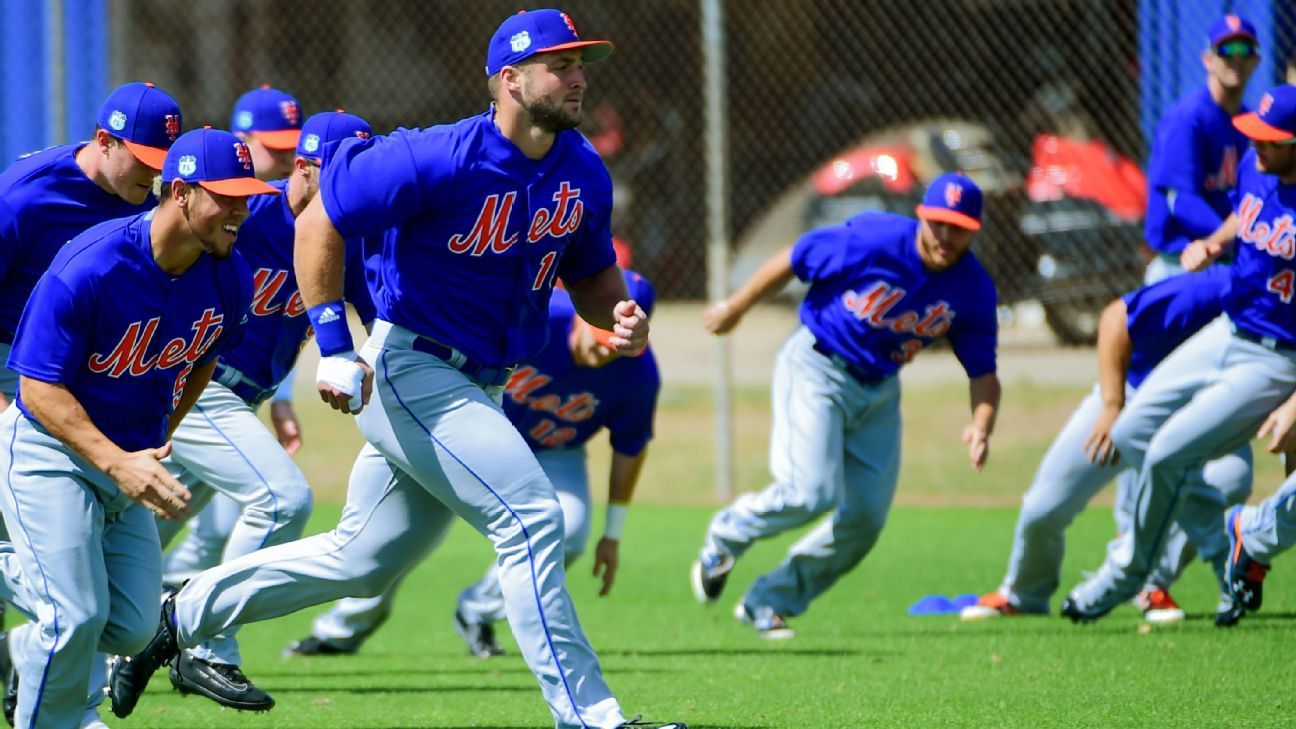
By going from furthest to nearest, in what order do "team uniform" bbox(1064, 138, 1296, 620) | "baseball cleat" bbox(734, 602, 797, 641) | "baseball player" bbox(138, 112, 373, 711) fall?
"baseball cleat" bbox(734, 602, 797, 641), "team uniform" bbox(1064, 138, 1296, 620), "baseball player" bbox(138, 112, 373, 711)

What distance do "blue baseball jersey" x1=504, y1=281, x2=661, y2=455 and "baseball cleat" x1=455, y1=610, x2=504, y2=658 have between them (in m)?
0.80

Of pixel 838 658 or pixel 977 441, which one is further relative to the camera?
pixel 977 441

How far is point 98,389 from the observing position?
15.3ft

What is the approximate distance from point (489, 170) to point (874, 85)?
37.6ft

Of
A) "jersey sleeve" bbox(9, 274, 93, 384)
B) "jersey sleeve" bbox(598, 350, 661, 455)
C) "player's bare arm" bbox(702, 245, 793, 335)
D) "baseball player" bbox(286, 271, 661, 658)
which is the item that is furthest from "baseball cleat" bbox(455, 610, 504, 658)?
"jersey sleeve" bbox(9, 274, 93, 384)

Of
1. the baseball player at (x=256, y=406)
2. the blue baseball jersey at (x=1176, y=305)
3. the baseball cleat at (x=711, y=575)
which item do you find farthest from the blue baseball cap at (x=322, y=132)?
the blue baseball jersey at (x=1176, y=305)

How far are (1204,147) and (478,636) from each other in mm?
4405

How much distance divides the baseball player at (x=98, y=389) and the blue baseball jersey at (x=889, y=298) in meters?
3.18

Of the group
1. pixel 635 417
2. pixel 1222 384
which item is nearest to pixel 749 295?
pixel 635 417

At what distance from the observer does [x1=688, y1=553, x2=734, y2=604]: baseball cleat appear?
24.9 feet

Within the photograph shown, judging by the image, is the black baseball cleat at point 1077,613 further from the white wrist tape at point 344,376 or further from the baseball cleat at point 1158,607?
the white wrist tape at point 344,376

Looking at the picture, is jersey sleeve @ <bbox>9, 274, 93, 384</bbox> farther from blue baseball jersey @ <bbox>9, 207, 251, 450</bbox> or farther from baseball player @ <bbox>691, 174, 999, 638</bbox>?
baseball player @ <bbox>691, 174, 999, 638</bbox>

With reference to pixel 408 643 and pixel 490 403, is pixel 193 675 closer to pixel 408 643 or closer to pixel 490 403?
pixel 490 403

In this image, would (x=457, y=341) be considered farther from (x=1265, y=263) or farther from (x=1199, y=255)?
(x=1199, y=255)
